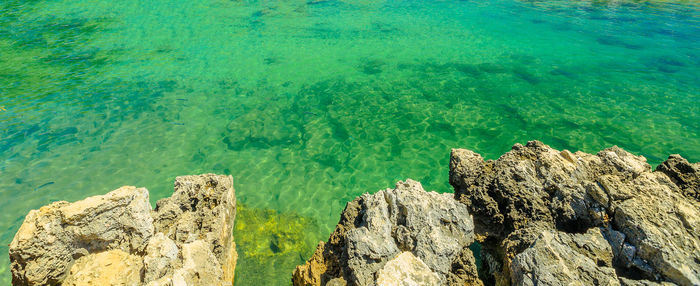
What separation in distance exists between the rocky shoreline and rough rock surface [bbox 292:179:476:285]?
0.06 ft

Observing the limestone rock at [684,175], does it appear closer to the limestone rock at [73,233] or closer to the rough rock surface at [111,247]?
the rough rock surface at [111,247]

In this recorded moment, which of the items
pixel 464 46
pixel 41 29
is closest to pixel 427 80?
pixel 464 46

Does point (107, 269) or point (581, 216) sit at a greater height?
point (581, 216)

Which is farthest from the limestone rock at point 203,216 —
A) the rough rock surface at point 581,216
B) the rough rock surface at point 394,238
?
the rough rock surface at point 581,216

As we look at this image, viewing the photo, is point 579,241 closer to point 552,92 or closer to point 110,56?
point 552,92

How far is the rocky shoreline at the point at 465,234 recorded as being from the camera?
397 centimetres

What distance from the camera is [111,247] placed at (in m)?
5.11

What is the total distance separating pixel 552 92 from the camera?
12.9m

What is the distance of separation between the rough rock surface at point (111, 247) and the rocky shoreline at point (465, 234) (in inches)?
0.6

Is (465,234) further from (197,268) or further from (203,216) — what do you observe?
(203,216)

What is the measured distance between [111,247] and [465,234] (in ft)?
17.6

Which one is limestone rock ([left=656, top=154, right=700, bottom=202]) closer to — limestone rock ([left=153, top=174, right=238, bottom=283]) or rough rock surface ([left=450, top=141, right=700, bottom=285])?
rough rock surface ([left=450, top=141, right=700, bottom=285])

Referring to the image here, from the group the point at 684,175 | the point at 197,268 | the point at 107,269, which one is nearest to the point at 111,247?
the point at 107,269

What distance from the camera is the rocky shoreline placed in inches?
156
